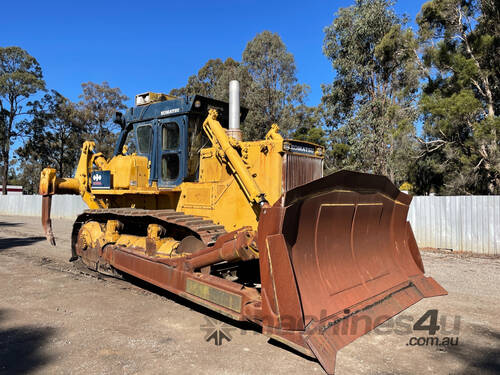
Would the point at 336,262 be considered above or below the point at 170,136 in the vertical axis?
below

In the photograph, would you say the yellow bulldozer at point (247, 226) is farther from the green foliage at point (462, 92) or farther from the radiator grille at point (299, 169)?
the green foliage at point (462, 92)

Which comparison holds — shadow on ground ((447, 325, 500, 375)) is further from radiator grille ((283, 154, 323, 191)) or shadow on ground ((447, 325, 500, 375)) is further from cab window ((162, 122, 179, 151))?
cab window ((162, 122, 179, 151))

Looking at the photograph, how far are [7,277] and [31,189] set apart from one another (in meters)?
70.8

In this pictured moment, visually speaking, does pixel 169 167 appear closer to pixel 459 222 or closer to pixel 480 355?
pixel 480 355

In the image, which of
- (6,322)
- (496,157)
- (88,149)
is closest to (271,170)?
(6,322)

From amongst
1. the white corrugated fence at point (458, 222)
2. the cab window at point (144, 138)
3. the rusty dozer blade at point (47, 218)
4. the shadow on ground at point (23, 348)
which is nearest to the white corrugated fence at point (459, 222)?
the white corrugated fence at point (458, 222)

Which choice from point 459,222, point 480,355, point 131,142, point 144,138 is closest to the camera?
point 480,355

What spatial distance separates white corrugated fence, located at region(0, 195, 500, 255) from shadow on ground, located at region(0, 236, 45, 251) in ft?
43.2

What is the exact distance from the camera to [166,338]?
14.1 ft

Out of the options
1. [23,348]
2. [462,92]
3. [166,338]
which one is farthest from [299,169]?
[462,92]

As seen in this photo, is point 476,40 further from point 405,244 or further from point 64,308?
point 64,308

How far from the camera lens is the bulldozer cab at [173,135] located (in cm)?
634

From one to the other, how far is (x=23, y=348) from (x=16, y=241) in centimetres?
1011

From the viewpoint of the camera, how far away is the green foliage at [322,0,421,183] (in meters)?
17.8
